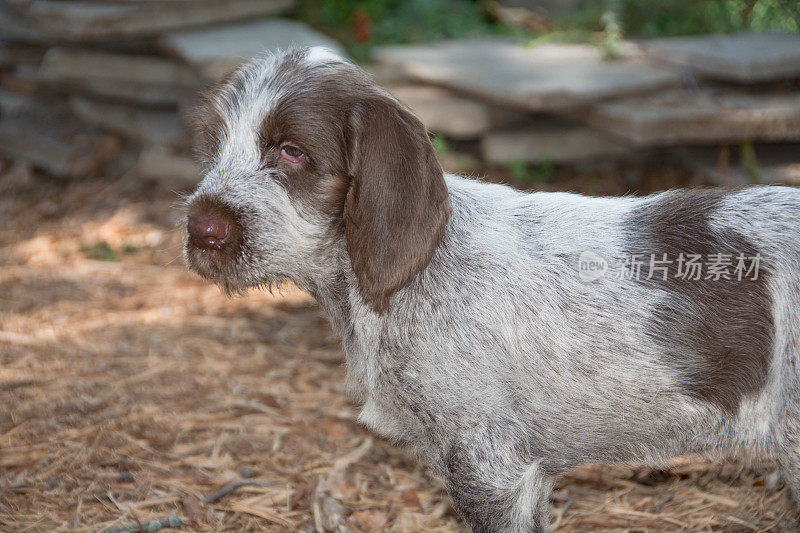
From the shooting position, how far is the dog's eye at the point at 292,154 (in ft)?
Answer: 8.55

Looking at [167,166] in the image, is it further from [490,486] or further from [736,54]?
[490,486]

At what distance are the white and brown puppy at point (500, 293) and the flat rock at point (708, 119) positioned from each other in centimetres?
284

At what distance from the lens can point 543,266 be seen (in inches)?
107

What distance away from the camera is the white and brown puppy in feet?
8.51

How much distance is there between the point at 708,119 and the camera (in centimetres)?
547

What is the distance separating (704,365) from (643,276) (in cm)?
34

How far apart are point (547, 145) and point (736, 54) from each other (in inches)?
57.5

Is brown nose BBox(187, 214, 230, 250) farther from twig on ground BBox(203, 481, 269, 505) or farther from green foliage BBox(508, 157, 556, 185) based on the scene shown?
green foliage BBox(508, 157, 556, 185)

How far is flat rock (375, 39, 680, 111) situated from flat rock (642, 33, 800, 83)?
157 millimetres

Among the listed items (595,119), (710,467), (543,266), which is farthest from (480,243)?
(595,119)

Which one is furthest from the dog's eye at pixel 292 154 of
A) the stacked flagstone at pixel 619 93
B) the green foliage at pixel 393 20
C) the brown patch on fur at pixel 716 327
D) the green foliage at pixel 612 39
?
the green foliage at pixel 393 20

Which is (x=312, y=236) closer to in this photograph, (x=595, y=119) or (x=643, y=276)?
(x=643, y=276)

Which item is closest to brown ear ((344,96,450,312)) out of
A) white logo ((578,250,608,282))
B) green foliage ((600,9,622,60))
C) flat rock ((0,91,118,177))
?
white logo ((578,250,608,282))

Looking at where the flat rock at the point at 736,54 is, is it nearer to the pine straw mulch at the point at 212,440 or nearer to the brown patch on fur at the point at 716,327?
the pine straw mulch at the point at 212,440
